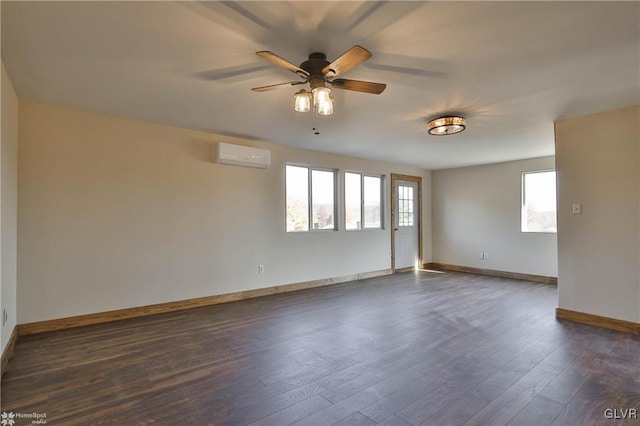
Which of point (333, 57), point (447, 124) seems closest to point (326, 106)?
point (333, 57)

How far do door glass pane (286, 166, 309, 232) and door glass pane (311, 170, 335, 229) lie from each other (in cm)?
15

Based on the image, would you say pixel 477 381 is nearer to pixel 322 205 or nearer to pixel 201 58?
pixel 201 58

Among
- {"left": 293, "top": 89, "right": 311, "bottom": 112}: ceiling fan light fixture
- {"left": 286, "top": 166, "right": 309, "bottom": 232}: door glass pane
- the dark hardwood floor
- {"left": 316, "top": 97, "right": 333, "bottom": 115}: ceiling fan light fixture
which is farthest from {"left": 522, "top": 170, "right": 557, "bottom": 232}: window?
{"left": 293, "top": 89, "right": 311, "bottom": 112}: ceiling fan light fixture

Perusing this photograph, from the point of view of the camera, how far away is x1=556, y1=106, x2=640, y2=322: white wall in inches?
129

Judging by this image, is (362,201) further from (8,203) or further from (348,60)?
(8,203)

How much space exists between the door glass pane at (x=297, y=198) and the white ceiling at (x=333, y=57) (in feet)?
4.71

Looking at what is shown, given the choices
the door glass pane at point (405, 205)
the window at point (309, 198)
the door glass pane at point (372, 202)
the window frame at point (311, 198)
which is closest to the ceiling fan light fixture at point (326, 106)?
the window frame at point (311, 198)

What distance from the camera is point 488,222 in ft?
21.5

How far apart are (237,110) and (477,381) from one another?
330 cm

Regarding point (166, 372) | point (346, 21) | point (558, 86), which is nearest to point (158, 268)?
point (166, 372)

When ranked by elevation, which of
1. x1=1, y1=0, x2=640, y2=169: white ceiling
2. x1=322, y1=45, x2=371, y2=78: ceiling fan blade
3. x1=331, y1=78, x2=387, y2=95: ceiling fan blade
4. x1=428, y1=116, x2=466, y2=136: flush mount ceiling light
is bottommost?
x1=331, y1=78, x2=387, y2=95: ceiling fan blade

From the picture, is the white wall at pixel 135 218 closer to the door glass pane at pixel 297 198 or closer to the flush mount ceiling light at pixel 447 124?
the door glass pane at pixel 297 198

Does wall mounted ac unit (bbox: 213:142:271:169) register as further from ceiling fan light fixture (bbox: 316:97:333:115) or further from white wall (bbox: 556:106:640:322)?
white wall (bbox: 556:106:640:322)

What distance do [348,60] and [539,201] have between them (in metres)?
5.67
